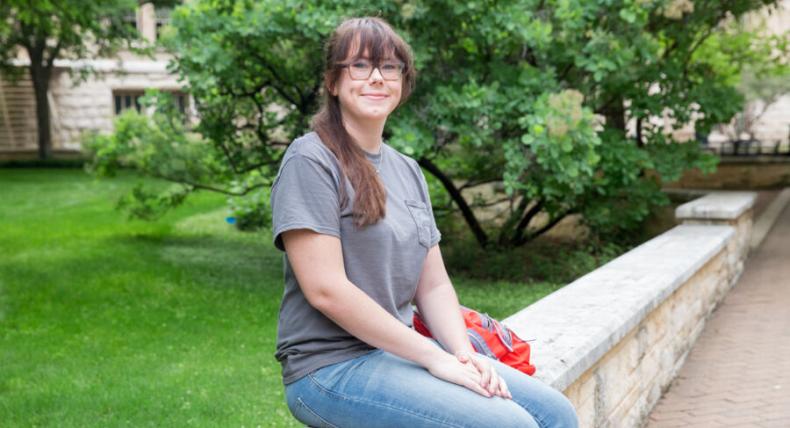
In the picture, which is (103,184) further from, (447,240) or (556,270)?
(556,270)

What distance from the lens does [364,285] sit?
2.95 metres

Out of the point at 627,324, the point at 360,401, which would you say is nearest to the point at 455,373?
the point at 360,401

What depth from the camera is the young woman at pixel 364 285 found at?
9.19 feet

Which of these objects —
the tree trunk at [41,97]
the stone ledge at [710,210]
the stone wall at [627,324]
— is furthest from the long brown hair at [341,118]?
the tree trunk at [41,97]

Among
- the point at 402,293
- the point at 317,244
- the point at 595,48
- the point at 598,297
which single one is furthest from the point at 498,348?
the point at 595,48

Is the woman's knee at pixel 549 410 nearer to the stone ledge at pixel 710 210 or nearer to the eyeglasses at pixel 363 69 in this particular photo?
the eyeglasses at pixel 363 69

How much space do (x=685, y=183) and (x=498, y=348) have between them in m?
18.8

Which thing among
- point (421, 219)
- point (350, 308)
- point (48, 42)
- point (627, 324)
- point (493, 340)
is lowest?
point (627, 324)

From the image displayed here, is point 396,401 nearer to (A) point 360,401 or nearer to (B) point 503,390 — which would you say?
(A) point 360,401

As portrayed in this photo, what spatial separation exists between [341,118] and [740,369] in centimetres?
491

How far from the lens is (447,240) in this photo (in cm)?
1326

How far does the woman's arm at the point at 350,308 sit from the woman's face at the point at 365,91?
48cm

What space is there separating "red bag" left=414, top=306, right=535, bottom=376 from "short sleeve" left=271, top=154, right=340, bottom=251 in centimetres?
72

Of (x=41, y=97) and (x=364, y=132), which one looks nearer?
(x=364, y=132)
